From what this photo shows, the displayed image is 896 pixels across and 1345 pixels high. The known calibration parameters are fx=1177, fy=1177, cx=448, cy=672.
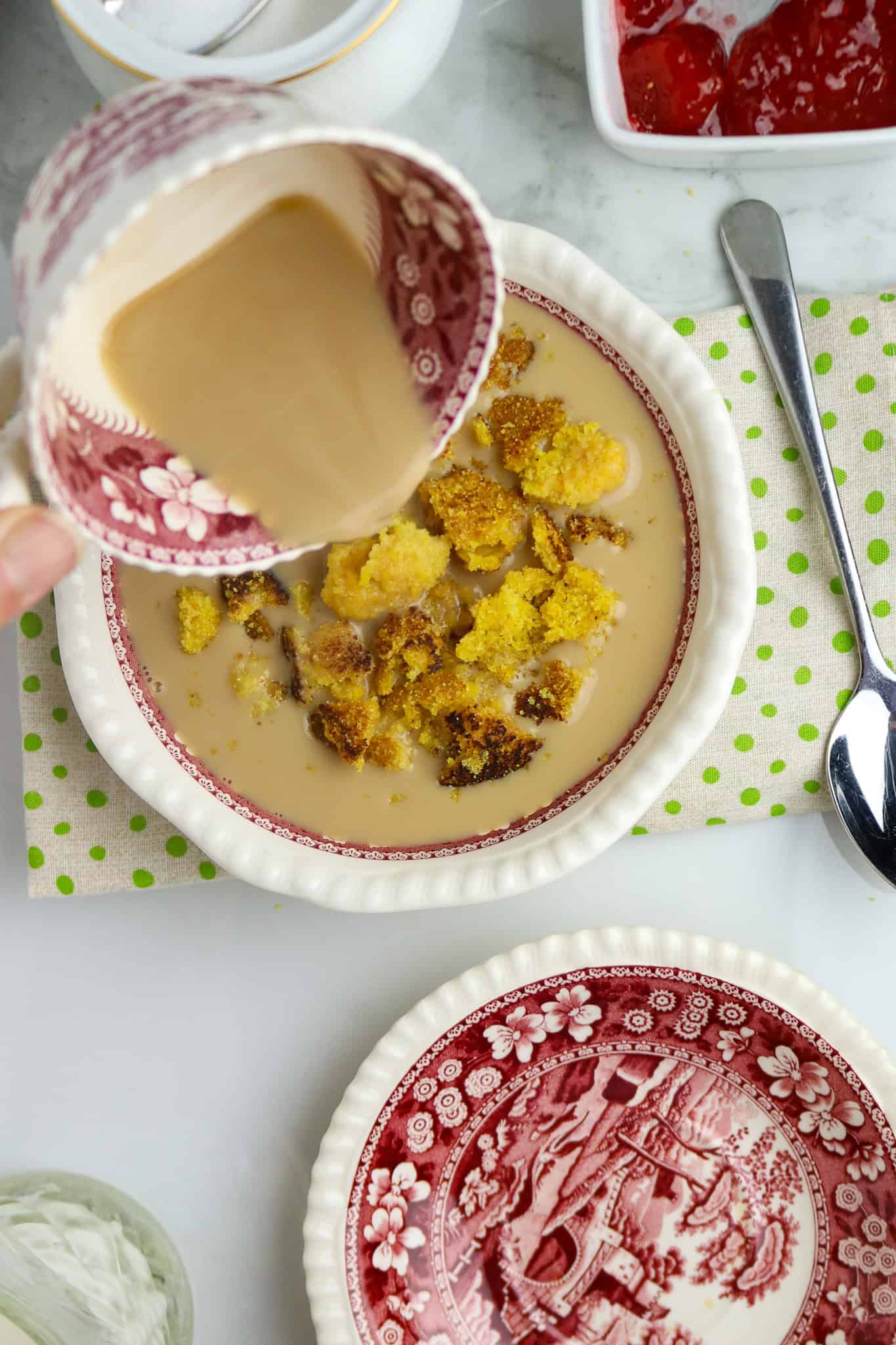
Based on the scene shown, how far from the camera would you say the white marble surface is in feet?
3.63

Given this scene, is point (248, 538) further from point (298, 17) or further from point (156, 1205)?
point (156, 1205)

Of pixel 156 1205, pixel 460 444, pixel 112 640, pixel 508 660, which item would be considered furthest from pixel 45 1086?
pixel 460 444

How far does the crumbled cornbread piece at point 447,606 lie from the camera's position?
3.40ft

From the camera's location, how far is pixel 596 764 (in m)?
1.02

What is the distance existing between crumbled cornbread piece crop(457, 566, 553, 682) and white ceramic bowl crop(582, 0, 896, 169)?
1.25 ft

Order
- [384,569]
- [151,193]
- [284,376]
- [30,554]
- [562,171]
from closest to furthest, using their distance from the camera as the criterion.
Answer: [151,193], [30,554], [284,376], [384,569], [562,171]

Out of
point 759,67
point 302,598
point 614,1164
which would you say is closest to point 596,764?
point 302,598

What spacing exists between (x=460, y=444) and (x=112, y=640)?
35 cm

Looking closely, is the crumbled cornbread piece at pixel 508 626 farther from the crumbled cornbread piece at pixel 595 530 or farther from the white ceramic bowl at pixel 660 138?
the white ceramic bowl at pixel 660 138

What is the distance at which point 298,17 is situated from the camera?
92 cm

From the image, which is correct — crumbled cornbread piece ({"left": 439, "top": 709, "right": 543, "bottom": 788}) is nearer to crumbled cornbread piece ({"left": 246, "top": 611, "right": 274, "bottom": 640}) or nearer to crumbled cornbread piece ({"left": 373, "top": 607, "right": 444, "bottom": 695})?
crumbled cornbread piece ({"left": 373, "top": 607, "right": 444, "bottom": 695})

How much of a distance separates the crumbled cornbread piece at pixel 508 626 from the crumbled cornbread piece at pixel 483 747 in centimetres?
4

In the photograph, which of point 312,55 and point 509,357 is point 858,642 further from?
point 312,55

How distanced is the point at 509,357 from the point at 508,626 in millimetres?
235
